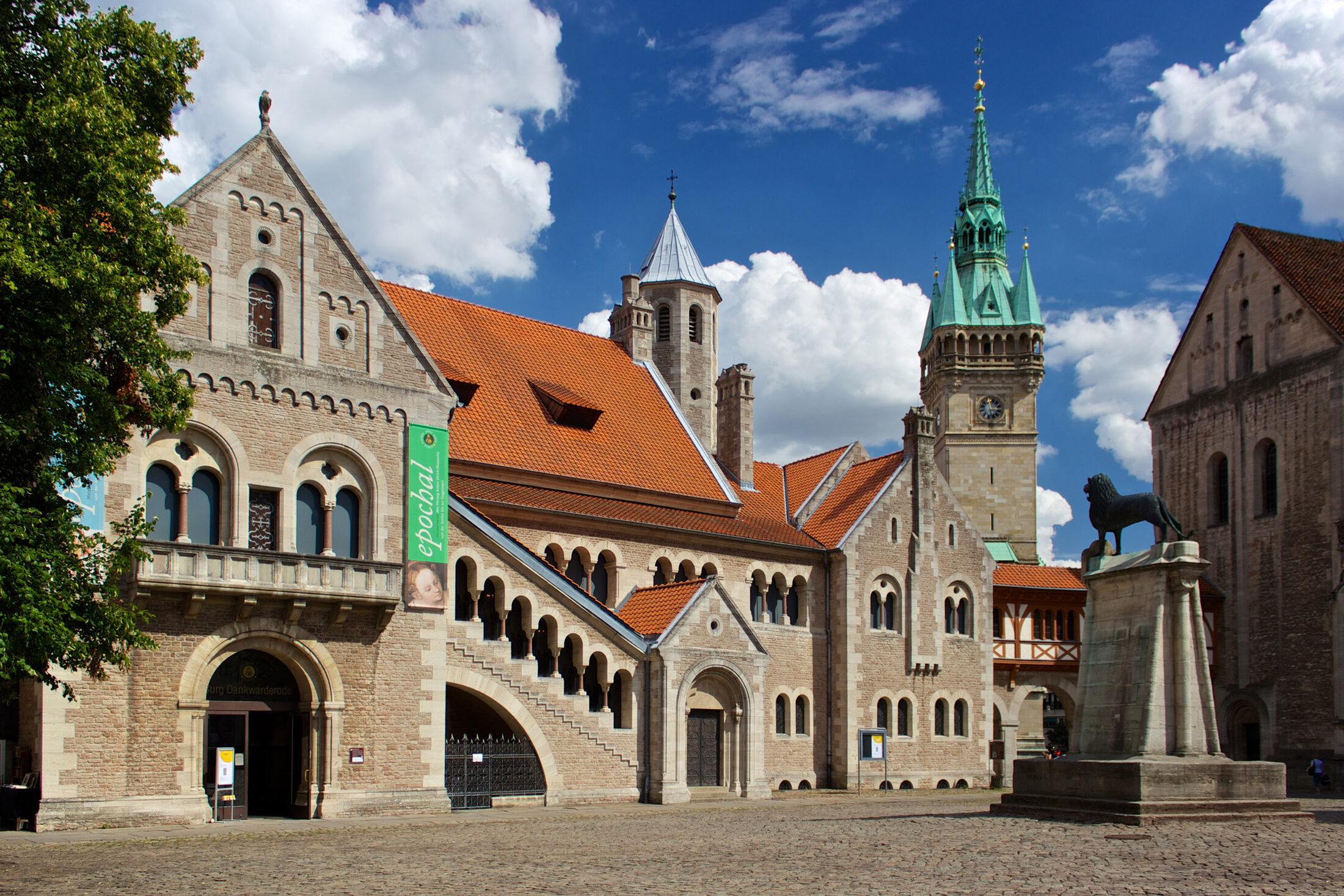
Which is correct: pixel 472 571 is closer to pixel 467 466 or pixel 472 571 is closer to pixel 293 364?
pixel 467 466

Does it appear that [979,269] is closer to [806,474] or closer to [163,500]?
[806,474]

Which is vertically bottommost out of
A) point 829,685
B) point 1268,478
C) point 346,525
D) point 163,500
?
point 829,685

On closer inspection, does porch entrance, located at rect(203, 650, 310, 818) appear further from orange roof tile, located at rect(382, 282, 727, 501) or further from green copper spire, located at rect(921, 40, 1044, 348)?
green copper spire, located at rect(921, 40, 1044, 348)

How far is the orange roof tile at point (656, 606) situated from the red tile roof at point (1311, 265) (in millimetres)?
25618

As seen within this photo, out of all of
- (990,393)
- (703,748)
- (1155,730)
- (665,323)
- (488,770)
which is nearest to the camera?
(1155,730)

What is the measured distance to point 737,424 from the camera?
4131 cm

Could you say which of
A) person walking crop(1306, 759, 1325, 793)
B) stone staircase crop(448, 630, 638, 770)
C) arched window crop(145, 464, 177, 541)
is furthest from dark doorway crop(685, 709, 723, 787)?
person walking crop(1306, 759, 1325, 793)

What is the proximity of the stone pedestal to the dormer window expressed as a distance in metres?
16.9

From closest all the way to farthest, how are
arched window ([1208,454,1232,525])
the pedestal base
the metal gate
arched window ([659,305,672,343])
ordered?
the pedestal base, the metal gate, arched window ([659,305,672,343]), arched window ([1208,454,1232,525])

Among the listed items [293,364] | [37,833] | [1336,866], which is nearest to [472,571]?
[293,364]

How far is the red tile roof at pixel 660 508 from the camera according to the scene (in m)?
30.4

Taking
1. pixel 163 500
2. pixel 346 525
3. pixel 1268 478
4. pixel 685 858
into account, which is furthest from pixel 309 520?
pixel 1268 478

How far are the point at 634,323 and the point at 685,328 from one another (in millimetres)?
4684

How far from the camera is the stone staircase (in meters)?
26.8
